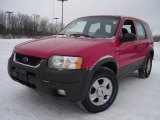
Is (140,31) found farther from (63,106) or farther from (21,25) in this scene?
(21,25)

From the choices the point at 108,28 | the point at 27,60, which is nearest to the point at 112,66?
the point at 108,28

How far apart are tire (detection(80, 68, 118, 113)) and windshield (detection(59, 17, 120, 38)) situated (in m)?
0.85

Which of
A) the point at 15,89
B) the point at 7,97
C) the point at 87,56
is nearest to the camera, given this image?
the point at 87,56


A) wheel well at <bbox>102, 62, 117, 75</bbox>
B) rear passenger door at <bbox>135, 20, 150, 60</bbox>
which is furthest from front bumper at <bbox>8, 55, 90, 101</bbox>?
rear passenger door at <bbox>135, 20, 150, 60</bbox>

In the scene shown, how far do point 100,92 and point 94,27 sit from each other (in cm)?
154

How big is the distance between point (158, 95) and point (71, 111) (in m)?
2.11

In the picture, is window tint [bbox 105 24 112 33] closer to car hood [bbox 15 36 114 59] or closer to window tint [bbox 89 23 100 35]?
window tint [bbox 89 23 100 35]

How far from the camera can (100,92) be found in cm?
341

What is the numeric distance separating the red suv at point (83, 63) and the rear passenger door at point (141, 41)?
1.68ft

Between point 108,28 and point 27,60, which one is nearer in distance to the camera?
point 27,60

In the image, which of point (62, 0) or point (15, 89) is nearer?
point (15, 89)

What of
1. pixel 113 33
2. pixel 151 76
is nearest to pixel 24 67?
pixel 113 33

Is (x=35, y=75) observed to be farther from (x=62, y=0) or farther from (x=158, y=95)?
(x=62, y=0)

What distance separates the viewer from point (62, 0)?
3067cm
